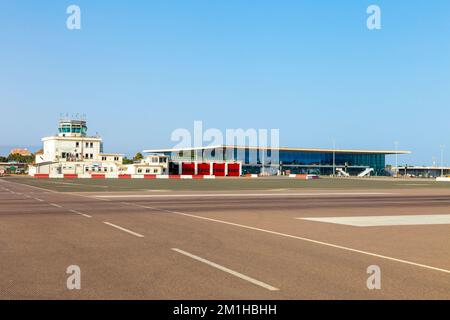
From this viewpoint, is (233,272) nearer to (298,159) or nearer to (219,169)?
(219,169)

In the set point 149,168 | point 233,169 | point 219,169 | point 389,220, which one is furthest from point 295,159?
point 389,220

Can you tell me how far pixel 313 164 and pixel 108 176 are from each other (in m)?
99.3

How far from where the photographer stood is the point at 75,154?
128 meters

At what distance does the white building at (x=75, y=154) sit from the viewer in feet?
376

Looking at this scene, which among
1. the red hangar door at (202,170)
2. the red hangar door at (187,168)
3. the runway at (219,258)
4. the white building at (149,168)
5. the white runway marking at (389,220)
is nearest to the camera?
the runway at (219,258)

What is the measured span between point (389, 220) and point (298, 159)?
15858 cm

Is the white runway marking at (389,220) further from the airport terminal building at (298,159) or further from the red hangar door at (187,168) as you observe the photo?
the airport terminal building at (298,159)

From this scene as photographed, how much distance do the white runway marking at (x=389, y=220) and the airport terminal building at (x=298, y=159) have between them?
486ft

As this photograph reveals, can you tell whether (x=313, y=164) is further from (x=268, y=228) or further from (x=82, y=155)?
(x=268, y=228)

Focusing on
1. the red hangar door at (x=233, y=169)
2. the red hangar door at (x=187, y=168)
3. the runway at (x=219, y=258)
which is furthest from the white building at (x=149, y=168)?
the runway at (x=219, y=258)

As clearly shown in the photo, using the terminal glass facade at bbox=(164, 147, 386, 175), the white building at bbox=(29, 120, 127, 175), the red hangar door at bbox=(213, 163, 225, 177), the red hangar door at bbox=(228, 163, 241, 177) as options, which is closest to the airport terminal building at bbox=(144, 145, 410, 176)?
the terminal glass facade at bbox=(164, 147, 386, 175)

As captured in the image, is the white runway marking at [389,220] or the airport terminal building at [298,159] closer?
the white runway marking at [389,220]
